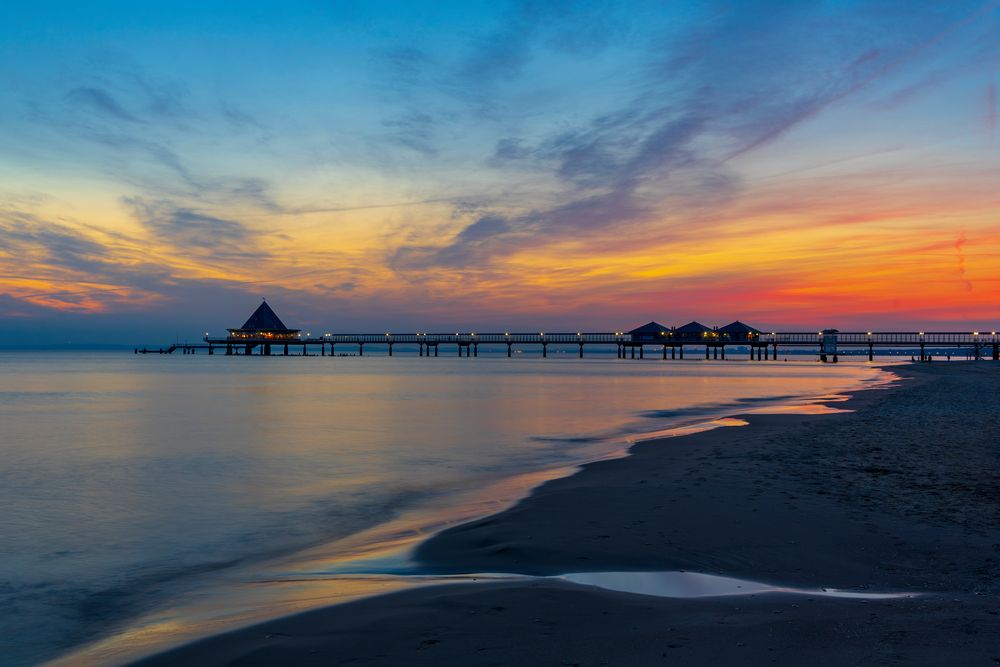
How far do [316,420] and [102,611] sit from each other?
22440 mm

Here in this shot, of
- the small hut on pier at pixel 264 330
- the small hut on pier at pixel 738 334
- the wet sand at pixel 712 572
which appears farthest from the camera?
the small hut on pier at pixel 264 330

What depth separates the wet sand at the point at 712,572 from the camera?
4.50m

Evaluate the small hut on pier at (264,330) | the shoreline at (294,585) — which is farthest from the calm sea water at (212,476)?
the small hut on pier at (264,330)

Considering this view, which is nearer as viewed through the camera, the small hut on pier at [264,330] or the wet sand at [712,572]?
the wet sand at [712,572]

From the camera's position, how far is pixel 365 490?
13.7m

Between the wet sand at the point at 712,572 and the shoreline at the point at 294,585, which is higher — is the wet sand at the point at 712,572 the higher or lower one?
the higher one

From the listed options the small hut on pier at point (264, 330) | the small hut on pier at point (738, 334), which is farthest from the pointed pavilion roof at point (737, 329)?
the small hut on pier at point (264, 330)

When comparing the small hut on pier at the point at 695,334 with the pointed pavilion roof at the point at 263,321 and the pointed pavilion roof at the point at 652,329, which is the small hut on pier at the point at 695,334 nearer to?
the pointed pavilion roof at the point at 652,329

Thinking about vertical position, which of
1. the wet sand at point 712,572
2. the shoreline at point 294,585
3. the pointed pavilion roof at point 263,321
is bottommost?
the shoreline at point 294,585

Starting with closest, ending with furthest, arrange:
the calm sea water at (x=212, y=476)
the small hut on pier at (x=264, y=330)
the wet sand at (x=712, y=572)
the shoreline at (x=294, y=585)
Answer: the wet sand at (x=712, y=572), the shoreline at (x=294, y=585), the calm sea water at (x=212, y=476), the small hut on pier at (x=264, y=330)

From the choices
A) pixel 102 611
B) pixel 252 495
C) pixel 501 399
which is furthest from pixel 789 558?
pixel 501 399

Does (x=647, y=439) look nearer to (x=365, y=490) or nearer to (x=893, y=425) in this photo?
(x=893, y=425)

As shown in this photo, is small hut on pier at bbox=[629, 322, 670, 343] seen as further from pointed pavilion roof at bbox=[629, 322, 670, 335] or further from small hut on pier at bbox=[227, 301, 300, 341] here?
small hut on pier at bbox=[227, 301, 300, 341]

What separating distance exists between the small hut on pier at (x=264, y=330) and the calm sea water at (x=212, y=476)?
14181cm
